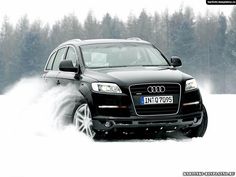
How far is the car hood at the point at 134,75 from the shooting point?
8406mm

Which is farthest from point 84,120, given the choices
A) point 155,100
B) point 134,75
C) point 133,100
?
point 155,100

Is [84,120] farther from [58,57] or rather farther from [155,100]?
[58,57]

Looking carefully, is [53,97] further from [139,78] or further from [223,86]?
[223,86]

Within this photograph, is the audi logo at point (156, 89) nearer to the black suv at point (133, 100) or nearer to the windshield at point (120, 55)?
the black suv at point (133, 100)

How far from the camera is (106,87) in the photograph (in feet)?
27.4

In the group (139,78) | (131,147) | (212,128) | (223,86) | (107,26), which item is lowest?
(223,86)

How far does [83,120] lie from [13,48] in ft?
275

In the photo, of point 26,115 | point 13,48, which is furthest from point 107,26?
point 26,115

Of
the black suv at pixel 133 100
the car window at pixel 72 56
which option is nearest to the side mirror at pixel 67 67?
the black suv at pixel 133 100

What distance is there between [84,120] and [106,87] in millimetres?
644

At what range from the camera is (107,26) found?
90.6 metres

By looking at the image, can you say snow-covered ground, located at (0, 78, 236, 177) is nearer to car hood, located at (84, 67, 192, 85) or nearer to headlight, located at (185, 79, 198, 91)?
headlight, located at (185, 79, 198, 91)

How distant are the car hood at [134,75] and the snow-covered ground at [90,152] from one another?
2.96ft

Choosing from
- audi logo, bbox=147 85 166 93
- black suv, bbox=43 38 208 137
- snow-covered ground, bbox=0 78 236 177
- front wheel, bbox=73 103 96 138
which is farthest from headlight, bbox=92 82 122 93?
snow-covered ground, bbox=0 78 236 177
